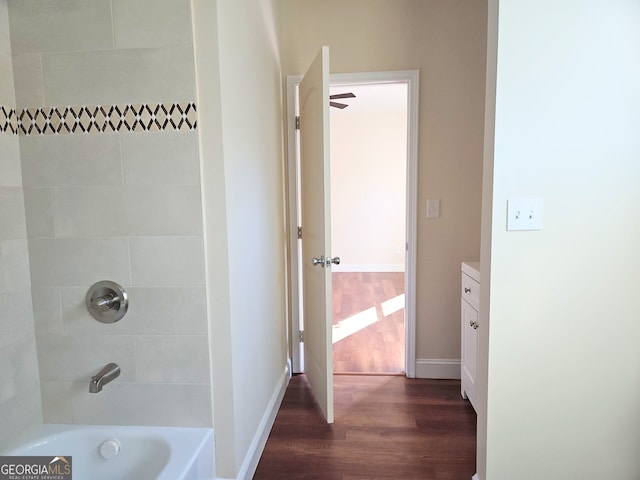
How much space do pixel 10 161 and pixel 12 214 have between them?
7.9 inches

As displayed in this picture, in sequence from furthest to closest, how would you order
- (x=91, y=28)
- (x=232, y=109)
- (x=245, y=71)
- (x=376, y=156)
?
(x=376, y=156)
(x=245, y=71)
(x=232, y=109)
(x=91, y=28)

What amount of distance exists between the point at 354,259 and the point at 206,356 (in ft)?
17.2

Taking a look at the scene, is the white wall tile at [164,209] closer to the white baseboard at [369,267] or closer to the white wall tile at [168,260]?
the white wall tile at [168,260]

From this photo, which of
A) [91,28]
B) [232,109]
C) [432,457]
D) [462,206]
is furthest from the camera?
[462,206]

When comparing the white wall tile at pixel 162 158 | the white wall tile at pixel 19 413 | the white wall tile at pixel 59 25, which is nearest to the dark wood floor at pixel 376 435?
the white wall tile at pixel 19 413

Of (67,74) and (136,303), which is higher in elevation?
(67,74)

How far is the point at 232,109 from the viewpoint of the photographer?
147cm

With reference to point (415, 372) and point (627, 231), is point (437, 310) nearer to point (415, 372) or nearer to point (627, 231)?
point (415, 372)

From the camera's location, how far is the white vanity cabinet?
2031 mm

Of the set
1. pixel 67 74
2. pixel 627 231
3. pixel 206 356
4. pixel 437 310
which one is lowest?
pixel 437 310

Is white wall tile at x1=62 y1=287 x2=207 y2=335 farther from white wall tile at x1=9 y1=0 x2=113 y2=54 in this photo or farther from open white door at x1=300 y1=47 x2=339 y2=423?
white wall tile at x1=9 y1=0 x2=113 y2=54

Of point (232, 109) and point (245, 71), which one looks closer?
point (232, 109)

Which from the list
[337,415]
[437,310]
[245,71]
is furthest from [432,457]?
[245,71]

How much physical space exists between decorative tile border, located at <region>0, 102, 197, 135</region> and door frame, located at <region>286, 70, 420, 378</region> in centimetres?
125
